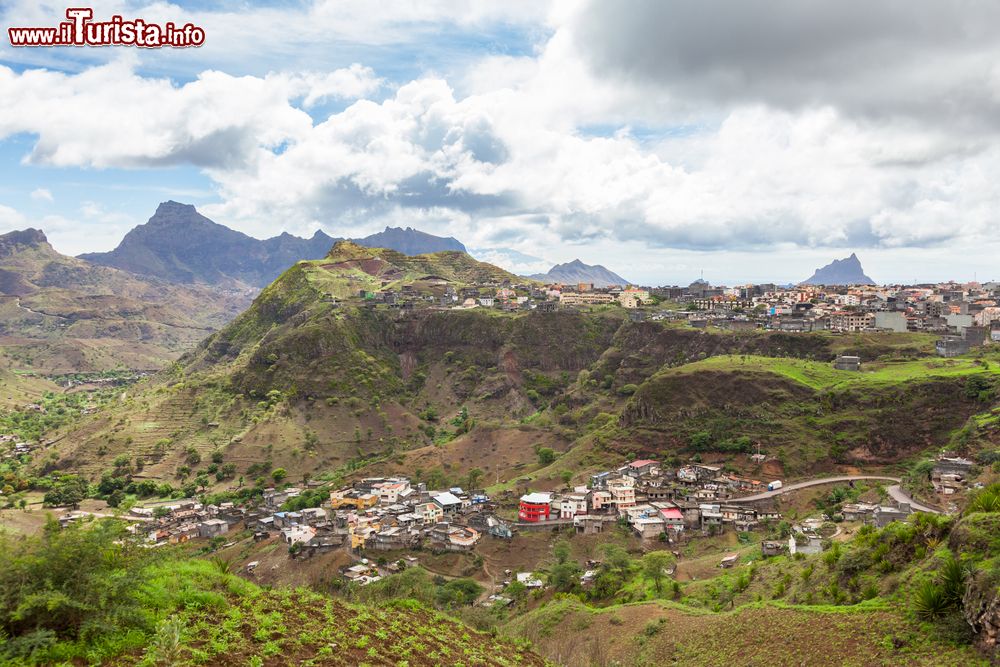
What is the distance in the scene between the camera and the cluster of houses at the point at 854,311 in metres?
80.6

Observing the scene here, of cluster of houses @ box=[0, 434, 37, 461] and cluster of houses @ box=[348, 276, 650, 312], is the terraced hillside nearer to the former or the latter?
cluster of houses @ box=[348, 276, 650, 312]

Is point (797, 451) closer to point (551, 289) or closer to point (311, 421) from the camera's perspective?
point (311, 421)

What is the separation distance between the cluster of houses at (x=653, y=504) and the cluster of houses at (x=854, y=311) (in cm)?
3464

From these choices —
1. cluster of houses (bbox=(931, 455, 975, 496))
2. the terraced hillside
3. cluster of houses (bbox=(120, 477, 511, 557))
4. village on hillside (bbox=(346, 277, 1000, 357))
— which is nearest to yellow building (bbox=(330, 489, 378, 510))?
cluster of houses (bbox=(120, 477, 511, 557))

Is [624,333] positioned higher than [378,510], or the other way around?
[624,333]

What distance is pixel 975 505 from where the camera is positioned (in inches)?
693

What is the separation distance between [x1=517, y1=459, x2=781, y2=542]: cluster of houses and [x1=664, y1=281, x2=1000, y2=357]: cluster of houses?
34.6 meters

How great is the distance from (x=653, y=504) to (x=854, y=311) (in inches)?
2377

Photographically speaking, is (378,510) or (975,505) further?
(378,510)

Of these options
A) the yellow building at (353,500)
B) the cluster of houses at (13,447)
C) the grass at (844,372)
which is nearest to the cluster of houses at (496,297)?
the grass at (844,372)

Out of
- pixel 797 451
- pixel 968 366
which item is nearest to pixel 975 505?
pixel 797 451

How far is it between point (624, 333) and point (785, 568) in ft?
236

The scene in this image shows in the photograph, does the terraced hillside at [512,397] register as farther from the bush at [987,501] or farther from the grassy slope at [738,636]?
the bush at [987,501]

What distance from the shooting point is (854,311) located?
307 ft
